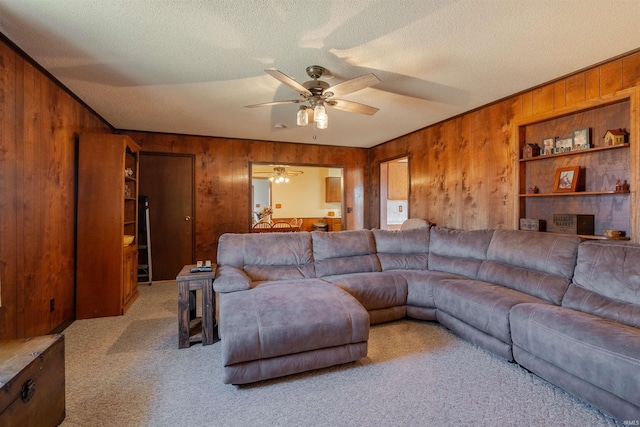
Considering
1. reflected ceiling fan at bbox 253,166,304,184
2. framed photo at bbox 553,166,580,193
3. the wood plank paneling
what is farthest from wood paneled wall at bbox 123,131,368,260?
framed photo at bbox 553,166,580,193

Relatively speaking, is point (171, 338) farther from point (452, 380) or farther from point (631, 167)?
point (631, 167)

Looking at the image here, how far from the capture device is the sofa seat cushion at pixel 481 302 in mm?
2250

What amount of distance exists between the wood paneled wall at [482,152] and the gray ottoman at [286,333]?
244cm

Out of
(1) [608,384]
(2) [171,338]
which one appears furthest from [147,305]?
(1) [608,384]

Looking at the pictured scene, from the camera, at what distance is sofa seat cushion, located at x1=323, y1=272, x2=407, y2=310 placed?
290 cm

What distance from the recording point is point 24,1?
5.78 feet

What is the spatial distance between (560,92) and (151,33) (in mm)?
3633

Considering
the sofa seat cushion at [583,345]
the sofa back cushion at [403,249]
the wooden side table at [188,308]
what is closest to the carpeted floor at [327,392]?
the wooden side table at [188,308]

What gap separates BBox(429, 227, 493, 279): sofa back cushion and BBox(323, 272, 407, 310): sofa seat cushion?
63 centimetres

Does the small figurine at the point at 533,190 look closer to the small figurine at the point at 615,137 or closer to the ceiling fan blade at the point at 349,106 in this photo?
the small figurine at the point at 615,137

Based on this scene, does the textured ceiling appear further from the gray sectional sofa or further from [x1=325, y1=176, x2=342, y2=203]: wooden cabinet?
[x1=325, y1=176, x2=342, y2=203]: wooden cabinet

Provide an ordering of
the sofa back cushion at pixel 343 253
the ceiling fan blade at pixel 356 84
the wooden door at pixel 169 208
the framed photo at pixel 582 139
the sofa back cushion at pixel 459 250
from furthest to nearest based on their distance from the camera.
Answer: the wooden door at pixel 169 208 < the sofa back cushion at pixel 343 253 < the sofa back cushion at pixel 459 250 < the framed photo at pixel 582 139 < the ceiling fan blade at pixel 356 84

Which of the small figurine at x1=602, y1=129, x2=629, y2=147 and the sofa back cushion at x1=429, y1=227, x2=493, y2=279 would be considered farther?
the sofa back cushion at x1=429, y1=227, x2=493, y2=279

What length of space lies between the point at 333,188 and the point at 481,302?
6728 mm
